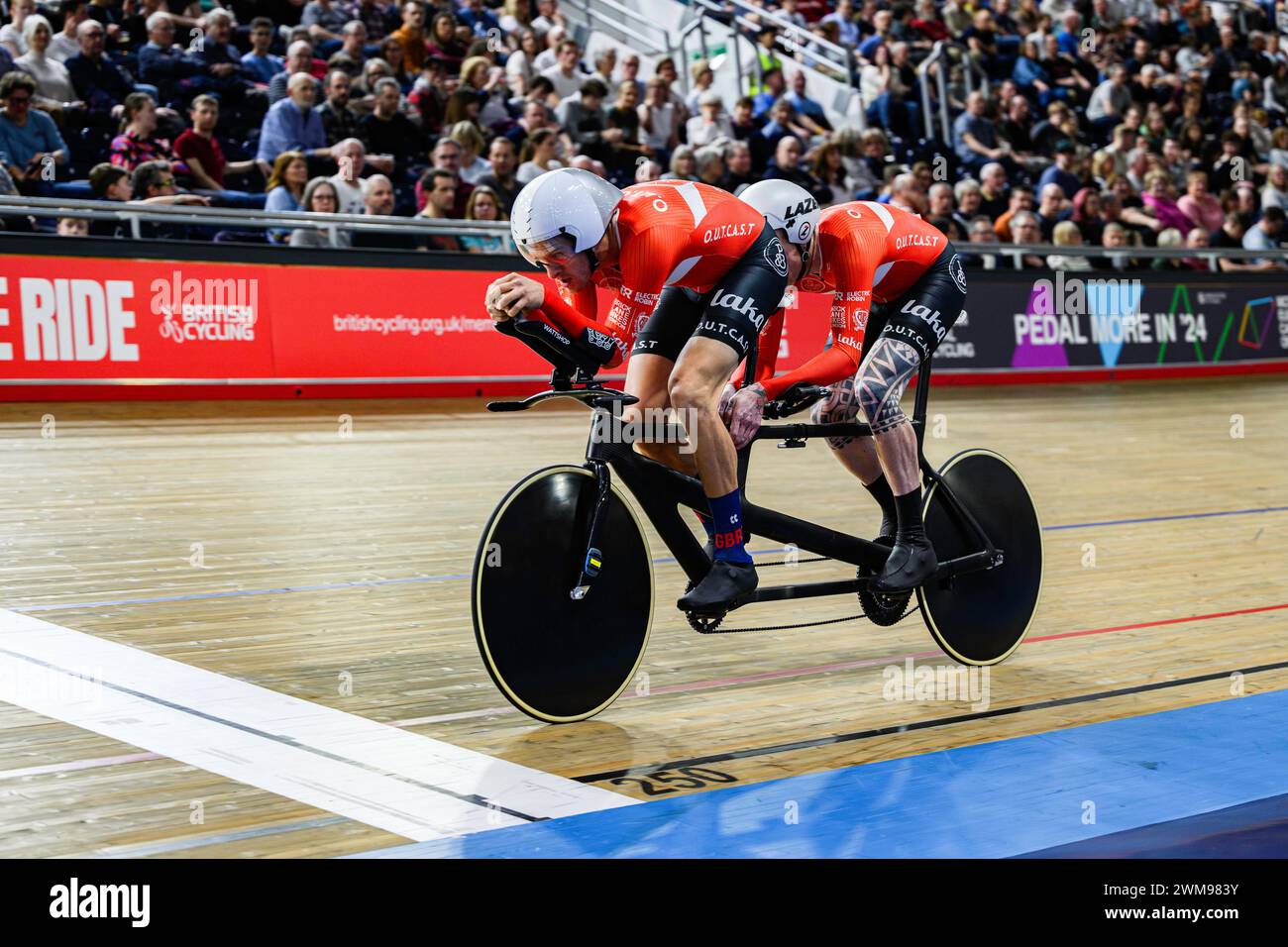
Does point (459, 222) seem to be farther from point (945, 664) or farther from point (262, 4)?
point (945, 664)

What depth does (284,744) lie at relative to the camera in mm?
3535

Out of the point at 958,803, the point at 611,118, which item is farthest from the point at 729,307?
the point at 611,118

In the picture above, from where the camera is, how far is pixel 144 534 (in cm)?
625

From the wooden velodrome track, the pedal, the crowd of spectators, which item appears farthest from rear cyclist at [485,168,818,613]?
the crowd of spectators

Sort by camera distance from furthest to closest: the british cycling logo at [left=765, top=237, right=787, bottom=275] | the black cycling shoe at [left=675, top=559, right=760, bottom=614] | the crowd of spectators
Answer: the crowd of spectators → the british cycling logo at [left=765, top=237, right=787, bottom=275] → the black cycling shoe at [left=675, top=559, right=760, bottom=614]

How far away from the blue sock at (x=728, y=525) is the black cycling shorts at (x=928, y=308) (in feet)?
2.22

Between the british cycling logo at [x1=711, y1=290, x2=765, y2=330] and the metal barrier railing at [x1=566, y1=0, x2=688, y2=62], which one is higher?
the metal barrier railing at [x1=566, y1=0, x2=688, y2=62]

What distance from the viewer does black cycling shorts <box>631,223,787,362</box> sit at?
3865 mm

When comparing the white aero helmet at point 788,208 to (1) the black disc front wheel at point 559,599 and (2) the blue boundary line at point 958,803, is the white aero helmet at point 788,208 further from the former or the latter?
(2) the blue boundary line at point 958,803

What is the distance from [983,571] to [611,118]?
339 inches

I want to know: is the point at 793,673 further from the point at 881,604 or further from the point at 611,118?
the point at 611,118

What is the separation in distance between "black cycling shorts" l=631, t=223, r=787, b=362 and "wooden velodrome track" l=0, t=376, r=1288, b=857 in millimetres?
970

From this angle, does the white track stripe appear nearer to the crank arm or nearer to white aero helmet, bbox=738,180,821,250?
the crank arm
